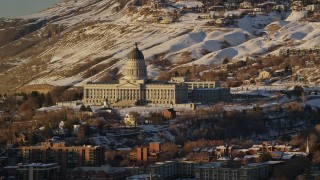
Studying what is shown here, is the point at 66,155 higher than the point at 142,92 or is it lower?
lower

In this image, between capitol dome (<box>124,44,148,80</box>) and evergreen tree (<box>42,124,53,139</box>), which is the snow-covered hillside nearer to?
capitol dome (<box>124,44,148,80</box>)

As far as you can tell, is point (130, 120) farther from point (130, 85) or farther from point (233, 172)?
point (233, 172)

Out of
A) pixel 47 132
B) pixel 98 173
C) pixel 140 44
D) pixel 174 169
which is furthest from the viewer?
pixel 140 44

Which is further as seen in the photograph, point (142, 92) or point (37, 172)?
point (142, 92)

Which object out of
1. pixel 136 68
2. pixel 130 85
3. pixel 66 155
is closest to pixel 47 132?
pixel 66 155

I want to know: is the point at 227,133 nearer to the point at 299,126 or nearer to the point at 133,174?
the point at 299,126

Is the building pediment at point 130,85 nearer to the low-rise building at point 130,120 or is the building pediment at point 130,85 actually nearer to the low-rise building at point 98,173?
the low-rise building at point 130,120

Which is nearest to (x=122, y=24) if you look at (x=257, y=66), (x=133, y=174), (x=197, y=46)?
(x=197, y=46)

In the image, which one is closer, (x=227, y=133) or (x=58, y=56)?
(x=227, y=133)
